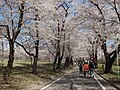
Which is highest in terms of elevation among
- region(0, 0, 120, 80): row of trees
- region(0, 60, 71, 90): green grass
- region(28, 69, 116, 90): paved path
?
region(0, 0, 120, 80): row of trees

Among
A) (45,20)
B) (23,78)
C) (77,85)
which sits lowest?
(77,85)

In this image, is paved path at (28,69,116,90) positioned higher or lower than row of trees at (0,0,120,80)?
lower

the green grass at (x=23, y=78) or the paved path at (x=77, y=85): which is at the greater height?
the green grass at (x=23, y=78)

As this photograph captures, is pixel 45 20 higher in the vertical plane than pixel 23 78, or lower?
higher

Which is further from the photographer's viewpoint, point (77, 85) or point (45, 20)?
point (45, 20)

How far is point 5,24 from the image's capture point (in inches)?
714

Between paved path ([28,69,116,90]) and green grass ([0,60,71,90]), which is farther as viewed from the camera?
paved path ([28,69,116,90])

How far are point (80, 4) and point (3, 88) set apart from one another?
15.9m

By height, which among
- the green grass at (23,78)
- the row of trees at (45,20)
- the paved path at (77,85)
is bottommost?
the paved path at (77,85)

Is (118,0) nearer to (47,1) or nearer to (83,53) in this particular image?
(47,1)

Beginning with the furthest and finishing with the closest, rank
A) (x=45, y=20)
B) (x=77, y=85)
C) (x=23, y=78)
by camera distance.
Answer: (x=45, y=20) → (x=23, y=78) → (x=77, y=85)

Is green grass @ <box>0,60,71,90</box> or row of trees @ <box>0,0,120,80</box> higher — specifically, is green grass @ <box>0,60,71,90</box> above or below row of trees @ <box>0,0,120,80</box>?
below

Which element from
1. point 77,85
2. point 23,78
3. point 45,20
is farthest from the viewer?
point 45,20

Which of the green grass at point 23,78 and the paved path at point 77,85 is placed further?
the paved path at point 77,85
